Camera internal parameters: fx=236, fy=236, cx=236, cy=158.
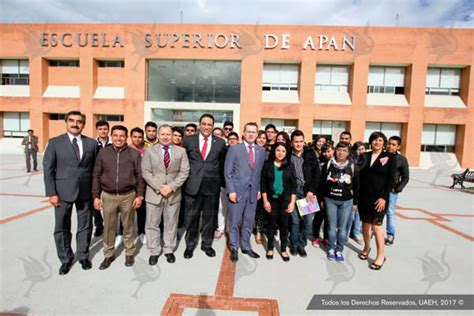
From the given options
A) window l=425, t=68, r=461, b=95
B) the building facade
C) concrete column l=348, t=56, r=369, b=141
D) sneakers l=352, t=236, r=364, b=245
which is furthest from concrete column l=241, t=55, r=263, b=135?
sneakers l=352, t=236, r=364, b=245

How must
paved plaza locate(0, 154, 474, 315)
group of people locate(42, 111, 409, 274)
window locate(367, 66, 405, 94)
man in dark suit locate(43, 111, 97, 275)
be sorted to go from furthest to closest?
window locate(367, 66, 405, 94) < group of people locate(42, 111, 409, 274) < man in dark suit locate(43, 111, 97, 275) < paved plaza locate(0, 154, 474, 315)

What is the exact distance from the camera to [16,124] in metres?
18.9

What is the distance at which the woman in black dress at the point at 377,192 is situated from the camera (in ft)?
10.1

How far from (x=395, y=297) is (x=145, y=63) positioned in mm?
19157

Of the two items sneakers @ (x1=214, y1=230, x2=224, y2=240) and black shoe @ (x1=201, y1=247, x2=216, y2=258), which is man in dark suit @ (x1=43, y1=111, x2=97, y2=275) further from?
sneakers @ (x1=214, y1=230, x2=224, y2=240)

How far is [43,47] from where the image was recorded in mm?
17969

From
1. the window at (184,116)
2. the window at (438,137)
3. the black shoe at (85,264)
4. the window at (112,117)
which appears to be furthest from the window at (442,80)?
the window at (112,117)

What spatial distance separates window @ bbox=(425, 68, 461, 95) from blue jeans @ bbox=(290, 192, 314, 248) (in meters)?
19.8

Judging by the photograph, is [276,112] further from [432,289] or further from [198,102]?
[432,289]

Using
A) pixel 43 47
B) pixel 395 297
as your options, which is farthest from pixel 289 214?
pixel 43 47

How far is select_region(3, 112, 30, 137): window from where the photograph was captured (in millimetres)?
18781

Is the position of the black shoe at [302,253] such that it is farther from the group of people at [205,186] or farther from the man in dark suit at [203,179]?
the man in dark suit at [203,179]

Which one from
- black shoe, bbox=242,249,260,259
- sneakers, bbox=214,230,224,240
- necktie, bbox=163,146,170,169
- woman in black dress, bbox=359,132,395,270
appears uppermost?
necktie, bbox=163,146,170,169

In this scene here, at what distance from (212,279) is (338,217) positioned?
191cm
